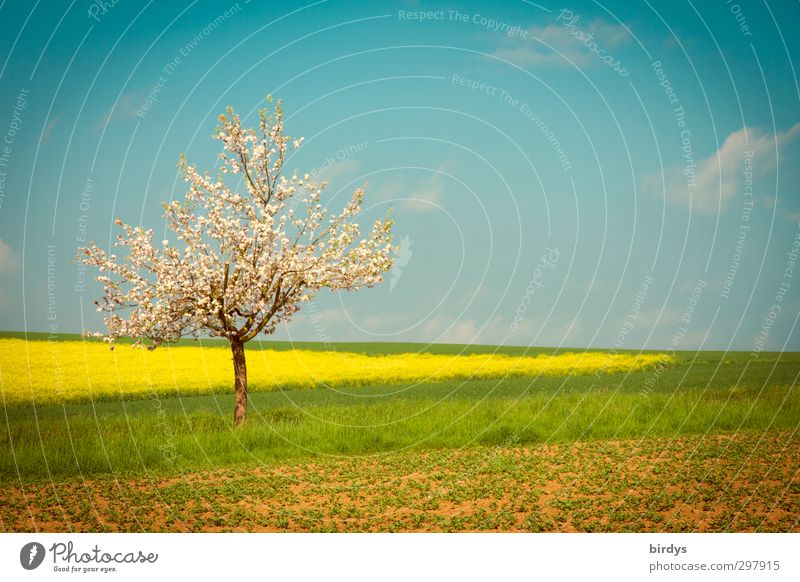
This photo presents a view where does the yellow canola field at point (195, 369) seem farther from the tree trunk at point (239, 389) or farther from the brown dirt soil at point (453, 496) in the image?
the brown dirt soil at point (453, 496)

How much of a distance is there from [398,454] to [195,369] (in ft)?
66.0

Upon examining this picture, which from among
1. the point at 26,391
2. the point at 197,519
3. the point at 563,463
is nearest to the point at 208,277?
the point at 197,519

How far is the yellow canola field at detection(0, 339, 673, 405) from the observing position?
28.4 meters

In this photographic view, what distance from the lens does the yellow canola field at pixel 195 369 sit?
93.2 ft

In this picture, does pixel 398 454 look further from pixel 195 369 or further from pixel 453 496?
pixel 195 369

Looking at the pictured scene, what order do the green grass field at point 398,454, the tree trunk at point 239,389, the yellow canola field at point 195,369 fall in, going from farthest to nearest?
1. the yellow canola field at point 195,369
2. the tree trunk at point 239,389
3. the green grass field at point 398,454

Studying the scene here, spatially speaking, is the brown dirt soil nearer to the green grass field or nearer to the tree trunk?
the green grass field

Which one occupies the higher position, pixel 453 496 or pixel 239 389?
pixel 239 389

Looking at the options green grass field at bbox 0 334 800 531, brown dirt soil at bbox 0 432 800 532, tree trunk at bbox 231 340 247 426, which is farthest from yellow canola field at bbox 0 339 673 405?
brown dirt soil at bbox 0 432 800 532

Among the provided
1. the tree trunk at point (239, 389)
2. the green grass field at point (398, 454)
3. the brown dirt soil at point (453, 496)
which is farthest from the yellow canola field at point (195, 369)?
the brown dirt soil at point (453, 496)

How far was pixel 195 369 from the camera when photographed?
1390 inches

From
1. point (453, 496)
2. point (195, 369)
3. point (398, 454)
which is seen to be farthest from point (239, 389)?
point (195, 369)

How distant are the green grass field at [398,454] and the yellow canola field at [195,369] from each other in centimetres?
295

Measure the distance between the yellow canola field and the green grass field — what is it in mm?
2948
